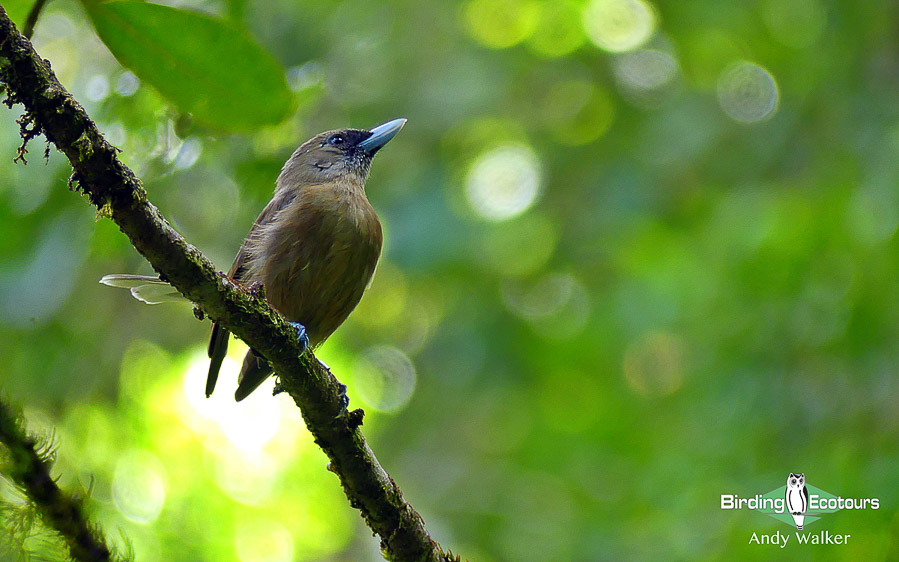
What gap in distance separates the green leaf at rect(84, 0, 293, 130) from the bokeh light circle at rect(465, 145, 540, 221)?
4.64m

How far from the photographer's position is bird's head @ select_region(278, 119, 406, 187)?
4656 millimetres

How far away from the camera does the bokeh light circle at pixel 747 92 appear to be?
7.08 meters

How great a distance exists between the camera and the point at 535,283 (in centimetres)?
766

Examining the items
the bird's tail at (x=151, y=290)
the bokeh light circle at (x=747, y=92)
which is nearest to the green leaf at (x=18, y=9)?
the bird's tail at (x=151, y=290)

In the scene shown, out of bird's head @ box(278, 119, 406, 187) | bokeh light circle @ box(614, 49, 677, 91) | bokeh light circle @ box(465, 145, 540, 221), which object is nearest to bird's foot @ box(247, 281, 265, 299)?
bird's head @ box(278, 119, 406, 187)

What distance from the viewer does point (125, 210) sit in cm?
177

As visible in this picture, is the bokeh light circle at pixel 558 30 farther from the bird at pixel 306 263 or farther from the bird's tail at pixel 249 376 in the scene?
the bird's tail at pixel 249 376

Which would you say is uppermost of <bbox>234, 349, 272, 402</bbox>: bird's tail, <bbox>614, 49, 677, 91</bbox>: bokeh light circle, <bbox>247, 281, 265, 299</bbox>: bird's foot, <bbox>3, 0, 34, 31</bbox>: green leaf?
<bbox>614, 49, 677, 91</bbox>: bokeh light circle

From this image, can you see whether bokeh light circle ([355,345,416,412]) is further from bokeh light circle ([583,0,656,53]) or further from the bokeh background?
bokeh light circle ([583,0,656,53])

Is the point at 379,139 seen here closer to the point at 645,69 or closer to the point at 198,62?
the point at 198,62

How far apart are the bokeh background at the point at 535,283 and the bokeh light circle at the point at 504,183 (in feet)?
0.10

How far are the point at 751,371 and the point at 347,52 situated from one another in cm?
362

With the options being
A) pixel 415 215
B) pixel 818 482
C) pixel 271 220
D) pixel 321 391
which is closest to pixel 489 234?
pixel 415 215

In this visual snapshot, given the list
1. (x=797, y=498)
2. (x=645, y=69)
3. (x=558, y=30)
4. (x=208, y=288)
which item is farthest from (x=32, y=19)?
(x=645, y=69)
